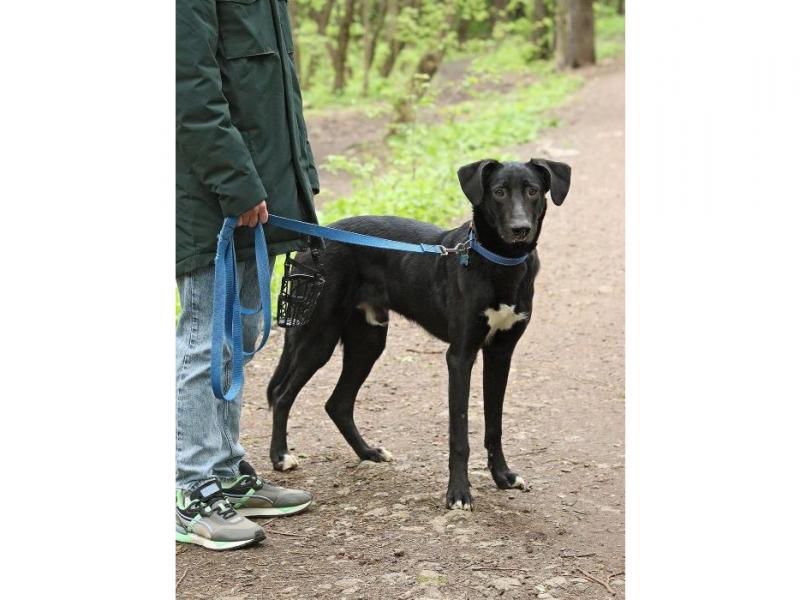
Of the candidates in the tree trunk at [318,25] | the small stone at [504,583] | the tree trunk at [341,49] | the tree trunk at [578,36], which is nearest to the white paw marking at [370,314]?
the small stone at [504,583]

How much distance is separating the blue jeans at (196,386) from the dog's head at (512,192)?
94 cm

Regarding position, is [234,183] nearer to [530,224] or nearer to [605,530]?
[530,224]

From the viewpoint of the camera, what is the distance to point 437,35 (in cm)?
1653

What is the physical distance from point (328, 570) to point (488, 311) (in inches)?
48.0

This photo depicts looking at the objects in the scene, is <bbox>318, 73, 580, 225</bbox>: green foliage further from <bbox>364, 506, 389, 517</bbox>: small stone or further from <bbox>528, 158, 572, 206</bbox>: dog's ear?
<bbox>364, 506, 389, 517</bbox>: small stone

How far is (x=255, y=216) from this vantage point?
3441 millimetres

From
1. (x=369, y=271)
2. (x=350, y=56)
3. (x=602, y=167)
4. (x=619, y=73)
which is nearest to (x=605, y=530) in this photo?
(x=369, y=271)

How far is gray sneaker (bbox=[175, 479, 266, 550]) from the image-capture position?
3516mm

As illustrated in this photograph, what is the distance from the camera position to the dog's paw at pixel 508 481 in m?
4.18

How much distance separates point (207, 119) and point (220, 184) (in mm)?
223

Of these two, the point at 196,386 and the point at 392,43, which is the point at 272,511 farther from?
the point at 392,43

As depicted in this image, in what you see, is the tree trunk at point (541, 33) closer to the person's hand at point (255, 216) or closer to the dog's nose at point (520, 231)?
the dog's nose at point (520, 231)

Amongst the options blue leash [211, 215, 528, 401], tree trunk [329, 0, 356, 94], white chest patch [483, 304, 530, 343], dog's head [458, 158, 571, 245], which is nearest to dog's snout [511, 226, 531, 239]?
dog's head [458, 158, 571, 245]

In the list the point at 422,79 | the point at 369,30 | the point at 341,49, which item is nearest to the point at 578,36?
the point at 369,30
